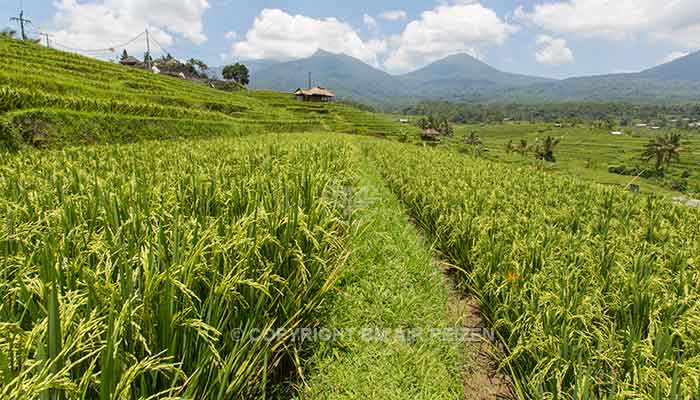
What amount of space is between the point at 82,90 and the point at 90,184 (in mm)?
15341

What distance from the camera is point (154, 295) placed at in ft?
4.84

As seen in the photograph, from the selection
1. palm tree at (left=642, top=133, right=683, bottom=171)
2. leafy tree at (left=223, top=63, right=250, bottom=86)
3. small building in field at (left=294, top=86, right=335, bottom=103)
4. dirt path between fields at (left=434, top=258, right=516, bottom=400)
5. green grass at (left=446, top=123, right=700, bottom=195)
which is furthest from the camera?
leafy tree at (left=223, top=63, right=250, bottom=86)

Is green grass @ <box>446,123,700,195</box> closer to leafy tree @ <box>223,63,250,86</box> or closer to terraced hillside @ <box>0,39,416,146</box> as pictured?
terraced hillside @ <box>0,39,416,146</box>

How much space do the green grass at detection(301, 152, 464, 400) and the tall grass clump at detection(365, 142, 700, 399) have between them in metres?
0.46

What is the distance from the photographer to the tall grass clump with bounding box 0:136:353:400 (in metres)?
1.13

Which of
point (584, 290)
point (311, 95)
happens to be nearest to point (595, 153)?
point (311, 95)

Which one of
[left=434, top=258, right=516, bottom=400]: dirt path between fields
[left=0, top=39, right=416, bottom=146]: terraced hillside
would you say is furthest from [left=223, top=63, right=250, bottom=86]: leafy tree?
[left=434, top=258, right=516, bottom=400]: dirt path between fields

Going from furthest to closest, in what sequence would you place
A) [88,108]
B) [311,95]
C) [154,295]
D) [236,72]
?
[236,72] → [311,95] → [88,108] → [154,295]

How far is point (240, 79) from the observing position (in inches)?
2921

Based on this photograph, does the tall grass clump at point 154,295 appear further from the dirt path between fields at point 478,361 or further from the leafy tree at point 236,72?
the leafy tree at point 236,72

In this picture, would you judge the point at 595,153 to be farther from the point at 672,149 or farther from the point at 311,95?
the point at 311,95

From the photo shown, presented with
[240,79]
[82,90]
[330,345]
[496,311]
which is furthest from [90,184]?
[240,79]

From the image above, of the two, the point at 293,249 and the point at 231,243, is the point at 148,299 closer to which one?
the point at 231,243

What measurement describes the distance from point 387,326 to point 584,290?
1.59 metres
